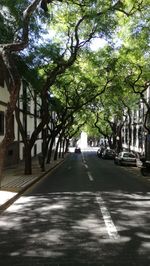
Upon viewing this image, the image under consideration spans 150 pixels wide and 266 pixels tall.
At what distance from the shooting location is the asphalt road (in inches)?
275

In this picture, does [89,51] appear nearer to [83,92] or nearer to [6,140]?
[83,92]

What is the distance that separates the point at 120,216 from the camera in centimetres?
1091

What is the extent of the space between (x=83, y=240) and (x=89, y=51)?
72.9ft

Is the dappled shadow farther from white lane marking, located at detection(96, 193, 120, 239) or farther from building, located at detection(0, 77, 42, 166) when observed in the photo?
building, located at detection(0, 77, 42, 166)

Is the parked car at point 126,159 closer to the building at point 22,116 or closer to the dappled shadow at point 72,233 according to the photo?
the building at point 22,116

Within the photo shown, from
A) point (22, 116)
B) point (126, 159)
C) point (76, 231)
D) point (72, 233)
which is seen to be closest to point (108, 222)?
point (76, 231)

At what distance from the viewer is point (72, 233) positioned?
8852 mm

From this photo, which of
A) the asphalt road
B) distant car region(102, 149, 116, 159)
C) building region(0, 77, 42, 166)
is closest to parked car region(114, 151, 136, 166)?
building region(0, 77, 42, 166)

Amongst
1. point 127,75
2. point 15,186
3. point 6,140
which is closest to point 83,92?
point 127,75

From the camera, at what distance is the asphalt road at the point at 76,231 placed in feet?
22.9

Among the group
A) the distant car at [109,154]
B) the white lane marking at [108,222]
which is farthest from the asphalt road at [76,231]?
the distant car at [109,154]

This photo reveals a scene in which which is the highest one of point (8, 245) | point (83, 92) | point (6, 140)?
point (83, 92)

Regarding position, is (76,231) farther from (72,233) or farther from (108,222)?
(108,222)

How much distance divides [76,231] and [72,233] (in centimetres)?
22
